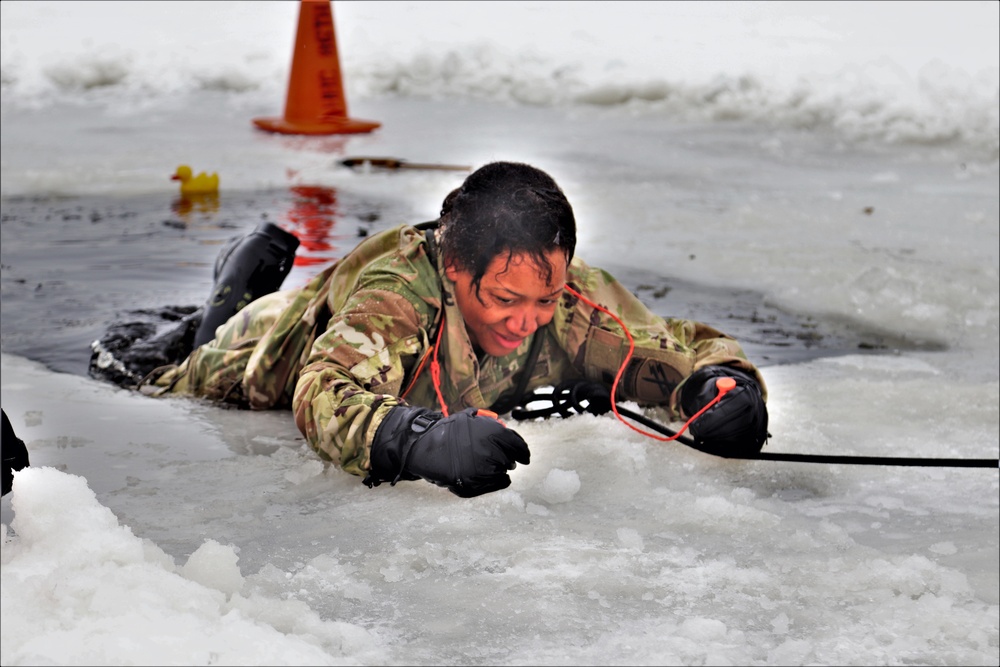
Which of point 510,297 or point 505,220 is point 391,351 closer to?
point 510,297

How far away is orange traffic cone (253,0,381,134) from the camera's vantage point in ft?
28.7

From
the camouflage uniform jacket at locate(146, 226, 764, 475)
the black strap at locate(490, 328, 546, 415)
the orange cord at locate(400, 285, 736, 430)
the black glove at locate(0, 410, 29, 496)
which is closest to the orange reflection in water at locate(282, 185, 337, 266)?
the camouflage uniform jacket at locate(146, 226, 764, 475)

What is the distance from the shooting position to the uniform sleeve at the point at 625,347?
136 inches

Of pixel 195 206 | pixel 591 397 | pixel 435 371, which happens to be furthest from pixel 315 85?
pixel 435 371

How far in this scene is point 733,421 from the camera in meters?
3.21

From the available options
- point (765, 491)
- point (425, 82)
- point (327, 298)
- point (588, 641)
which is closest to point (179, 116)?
point (425, 82)

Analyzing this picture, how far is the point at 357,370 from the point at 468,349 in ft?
1.02

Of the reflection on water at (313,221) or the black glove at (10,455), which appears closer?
the black glove at (10,455)

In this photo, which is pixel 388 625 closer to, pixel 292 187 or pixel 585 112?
pixel 292 187

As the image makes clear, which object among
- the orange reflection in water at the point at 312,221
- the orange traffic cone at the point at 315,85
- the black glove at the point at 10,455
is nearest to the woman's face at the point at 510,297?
the black glove at the point at 10,455

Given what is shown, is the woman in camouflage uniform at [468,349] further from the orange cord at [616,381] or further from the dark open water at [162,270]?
the dark open water at [162,270]

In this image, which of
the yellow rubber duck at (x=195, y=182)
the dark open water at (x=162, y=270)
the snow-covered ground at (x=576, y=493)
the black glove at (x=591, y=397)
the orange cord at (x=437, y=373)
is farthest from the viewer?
the yellow rubber duck at (x=195, y=182)

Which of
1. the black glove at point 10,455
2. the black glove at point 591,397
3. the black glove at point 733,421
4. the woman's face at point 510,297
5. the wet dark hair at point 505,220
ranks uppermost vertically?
the wet dark hair at point 505,220

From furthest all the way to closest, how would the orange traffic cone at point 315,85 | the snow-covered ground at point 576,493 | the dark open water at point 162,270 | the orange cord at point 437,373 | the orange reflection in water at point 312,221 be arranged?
the orange traffic cone at point 315,85 → the orange reflection in water at point 312,221 → the dark open water at point 162,270 → the orange cord at point 437,373 → the snow-covered ground at point 576,493
